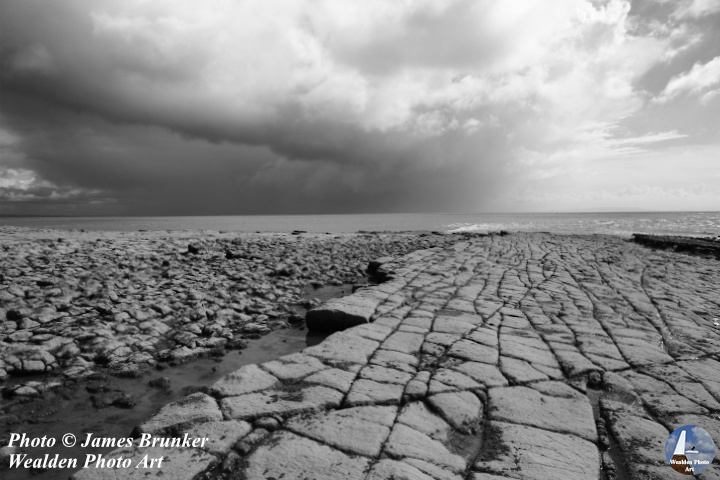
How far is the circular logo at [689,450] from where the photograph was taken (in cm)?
230

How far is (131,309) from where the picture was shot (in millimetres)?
5629

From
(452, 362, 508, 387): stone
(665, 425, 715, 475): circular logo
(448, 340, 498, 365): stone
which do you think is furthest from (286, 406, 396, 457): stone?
(665, 425, 715, 475): circular logo

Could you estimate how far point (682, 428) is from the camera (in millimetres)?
2662

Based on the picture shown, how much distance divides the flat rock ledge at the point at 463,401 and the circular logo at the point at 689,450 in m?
0.06

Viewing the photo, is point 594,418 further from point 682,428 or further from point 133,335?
point 133,335

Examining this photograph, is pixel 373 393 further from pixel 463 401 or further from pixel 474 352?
pixel 474 352

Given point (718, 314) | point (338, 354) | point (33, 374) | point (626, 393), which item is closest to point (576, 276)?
point (718, 314)

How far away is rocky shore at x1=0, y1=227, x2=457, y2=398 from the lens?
407 cm

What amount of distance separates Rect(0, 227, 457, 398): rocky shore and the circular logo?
443cm

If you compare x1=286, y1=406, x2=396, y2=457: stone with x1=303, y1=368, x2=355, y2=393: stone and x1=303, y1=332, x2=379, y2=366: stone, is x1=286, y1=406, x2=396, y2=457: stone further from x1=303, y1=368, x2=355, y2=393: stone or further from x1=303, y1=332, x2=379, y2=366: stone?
x1=303, y1=332, x2=379, y2=366: stone

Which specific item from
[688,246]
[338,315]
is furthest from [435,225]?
[338,315]

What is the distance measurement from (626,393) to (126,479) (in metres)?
3.85

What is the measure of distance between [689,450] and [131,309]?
6717 millimetres

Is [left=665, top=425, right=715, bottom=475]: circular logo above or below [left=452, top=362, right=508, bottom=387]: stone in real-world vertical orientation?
below
